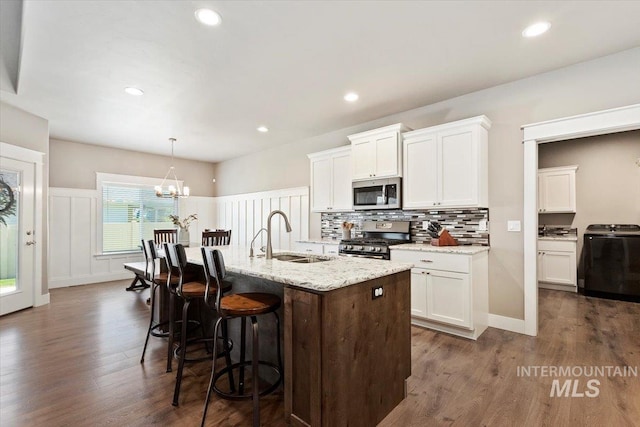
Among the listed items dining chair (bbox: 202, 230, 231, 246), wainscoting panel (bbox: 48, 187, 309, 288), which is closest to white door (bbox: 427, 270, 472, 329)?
wainscoting panel (bbox: 48, 187, 309, 288)

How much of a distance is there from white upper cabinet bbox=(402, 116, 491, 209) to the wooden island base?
2.00 metres

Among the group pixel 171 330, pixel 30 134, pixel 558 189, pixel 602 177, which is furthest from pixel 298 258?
pixel 602 177

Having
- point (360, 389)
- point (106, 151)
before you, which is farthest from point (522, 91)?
point (106, 151)

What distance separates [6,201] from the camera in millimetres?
4008

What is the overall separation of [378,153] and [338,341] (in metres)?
2.95

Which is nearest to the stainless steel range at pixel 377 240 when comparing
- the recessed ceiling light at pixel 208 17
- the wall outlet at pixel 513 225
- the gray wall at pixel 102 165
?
the wall outlet at pixel 513 225

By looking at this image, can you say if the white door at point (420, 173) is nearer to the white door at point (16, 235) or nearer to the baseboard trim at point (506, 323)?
the baseboard trim at point (506, 323)

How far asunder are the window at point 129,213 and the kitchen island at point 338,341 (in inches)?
223

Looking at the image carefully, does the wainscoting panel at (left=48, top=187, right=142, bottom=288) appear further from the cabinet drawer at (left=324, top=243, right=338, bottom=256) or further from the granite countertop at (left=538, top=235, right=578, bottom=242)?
the granite countertop at (left=538, top=235, right=578, bottom=242)

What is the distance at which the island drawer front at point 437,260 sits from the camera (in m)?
3.05

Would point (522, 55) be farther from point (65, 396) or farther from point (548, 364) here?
point (65, 396)

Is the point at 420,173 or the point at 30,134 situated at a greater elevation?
the point at 30,134

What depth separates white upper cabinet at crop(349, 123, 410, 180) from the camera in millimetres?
3846

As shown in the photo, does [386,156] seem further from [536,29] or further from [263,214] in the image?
[263,214]
